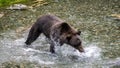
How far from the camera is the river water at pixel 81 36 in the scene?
13.5 m

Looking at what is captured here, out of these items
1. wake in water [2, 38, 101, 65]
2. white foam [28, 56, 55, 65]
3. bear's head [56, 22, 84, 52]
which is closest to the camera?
white foam [28, 56, 55, 65]

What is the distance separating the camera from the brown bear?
1353 centimetres

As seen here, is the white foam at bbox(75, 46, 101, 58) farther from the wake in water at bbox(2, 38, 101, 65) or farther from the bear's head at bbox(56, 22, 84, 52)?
the bear's head at bbox(56, 22, 84, 52)

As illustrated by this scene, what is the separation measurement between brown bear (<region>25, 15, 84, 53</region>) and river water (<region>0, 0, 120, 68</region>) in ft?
1.56

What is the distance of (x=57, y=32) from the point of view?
45.5 ft

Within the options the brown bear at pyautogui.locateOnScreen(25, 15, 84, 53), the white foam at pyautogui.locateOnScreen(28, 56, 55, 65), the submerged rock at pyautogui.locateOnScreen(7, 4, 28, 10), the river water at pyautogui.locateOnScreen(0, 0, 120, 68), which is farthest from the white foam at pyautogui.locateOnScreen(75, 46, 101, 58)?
the submerged rock at pyautogui.locateOnScreen(7, 4, 28, 10)

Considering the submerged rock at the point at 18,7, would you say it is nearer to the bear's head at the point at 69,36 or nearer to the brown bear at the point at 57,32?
the brown bear at the point at 57,32

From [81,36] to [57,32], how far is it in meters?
2.76

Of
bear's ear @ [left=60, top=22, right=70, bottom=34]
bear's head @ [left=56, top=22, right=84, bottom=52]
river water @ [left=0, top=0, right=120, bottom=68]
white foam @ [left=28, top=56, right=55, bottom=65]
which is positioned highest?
bear's ear @ [left=60, top=22, right=70, bottom=34]

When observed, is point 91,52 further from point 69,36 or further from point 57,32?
point 57,32

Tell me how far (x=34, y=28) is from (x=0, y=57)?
2.02 metres

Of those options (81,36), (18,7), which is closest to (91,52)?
(81,36)

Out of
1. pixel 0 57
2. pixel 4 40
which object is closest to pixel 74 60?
pixel 0 57

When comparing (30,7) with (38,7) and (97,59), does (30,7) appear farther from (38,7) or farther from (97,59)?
(97,59)
